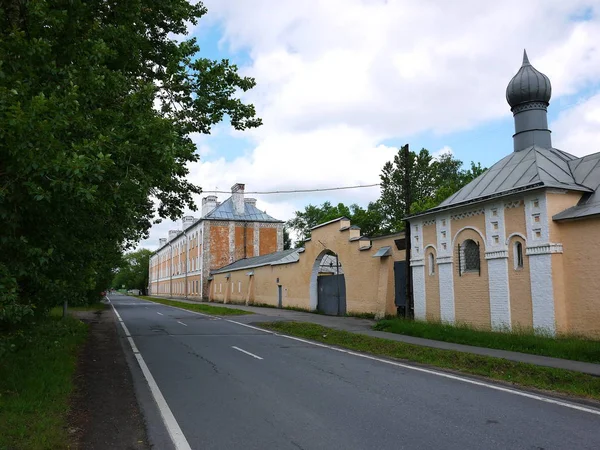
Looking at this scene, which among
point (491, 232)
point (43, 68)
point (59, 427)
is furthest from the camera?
point (491, 232)

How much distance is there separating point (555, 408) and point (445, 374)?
270 centimetres

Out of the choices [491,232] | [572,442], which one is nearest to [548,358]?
[491,232]

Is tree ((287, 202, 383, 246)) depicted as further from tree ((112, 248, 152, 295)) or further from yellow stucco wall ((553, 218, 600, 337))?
tree ((112, 248, 152, 295))

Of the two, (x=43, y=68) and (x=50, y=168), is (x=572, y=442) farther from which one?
(x=43, y=68)

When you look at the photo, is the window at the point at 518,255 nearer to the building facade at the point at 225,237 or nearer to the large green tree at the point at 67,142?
the large green tree at the point at 67,142

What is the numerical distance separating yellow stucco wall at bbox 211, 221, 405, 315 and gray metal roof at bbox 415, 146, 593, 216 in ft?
14.0

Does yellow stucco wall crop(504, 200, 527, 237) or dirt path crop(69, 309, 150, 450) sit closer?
dirt path crop(69, 309, 150, 450)

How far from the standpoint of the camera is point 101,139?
5.75 metres

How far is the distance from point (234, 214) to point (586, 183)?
45.1 metres

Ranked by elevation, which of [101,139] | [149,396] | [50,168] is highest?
[101,139]

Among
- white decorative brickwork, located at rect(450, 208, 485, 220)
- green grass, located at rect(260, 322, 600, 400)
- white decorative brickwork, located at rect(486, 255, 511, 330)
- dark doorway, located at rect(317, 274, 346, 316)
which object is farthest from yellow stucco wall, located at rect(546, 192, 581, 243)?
dark doorway, located at rect(317, 274, 346, 316)

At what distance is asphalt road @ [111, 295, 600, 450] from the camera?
5.34m

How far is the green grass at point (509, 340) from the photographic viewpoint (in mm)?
10547

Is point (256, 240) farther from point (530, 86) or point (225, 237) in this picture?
point (530, 86)
